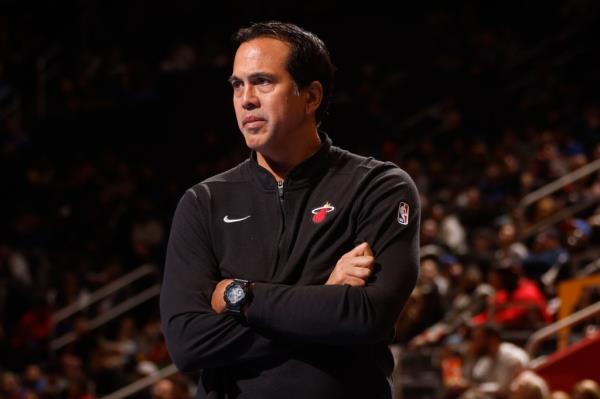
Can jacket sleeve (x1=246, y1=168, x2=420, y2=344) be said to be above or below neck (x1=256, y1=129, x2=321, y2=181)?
below

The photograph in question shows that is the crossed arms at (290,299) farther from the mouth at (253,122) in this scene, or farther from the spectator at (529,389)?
the spectator at (529,389)

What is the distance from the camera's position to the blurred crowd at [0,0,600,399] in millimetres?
9430

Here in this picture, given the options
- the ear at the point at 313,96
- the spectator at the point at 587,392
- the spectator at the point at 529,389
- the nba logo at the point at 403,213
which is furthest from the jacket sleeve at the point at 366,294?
the spectator at the point at 587,392

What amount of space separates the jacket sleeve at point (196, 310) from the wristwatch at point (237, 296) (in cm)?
4

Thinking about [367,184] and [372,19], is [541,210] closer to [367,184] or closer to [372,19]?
[372,19]

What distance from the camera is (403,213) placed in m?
2.25

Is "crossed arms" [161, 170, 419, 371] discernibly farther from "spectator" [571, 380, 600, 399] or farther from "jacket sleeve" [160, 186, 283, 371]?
"spectator" [571, 380, 600, 399]

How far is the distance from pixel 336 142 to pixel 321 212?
5646 mm

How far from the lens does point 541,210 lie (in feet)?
35.2

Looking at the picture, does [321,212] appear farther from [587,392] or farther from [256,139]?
[587,392]

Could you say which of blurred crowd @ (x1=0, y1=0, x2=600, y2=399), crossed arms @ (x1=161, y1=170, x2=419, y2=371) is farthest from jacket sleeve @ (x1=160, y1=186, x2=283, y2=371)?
blurred crowd @ (x1=0, y1=0, x2=600, y2=399)

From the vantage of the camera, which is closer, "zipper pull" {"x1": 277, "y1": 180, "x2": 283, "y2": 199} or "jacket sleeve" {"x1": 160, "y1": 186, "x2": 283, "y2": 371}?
"jacket sleeve" {"x1": 160, "y1": 186, "x2": 283, "y2": 371}

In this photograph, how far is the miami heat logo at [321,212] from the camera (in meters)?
2.22

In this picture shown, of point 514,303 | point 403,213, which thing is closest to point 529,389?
point 514,303
